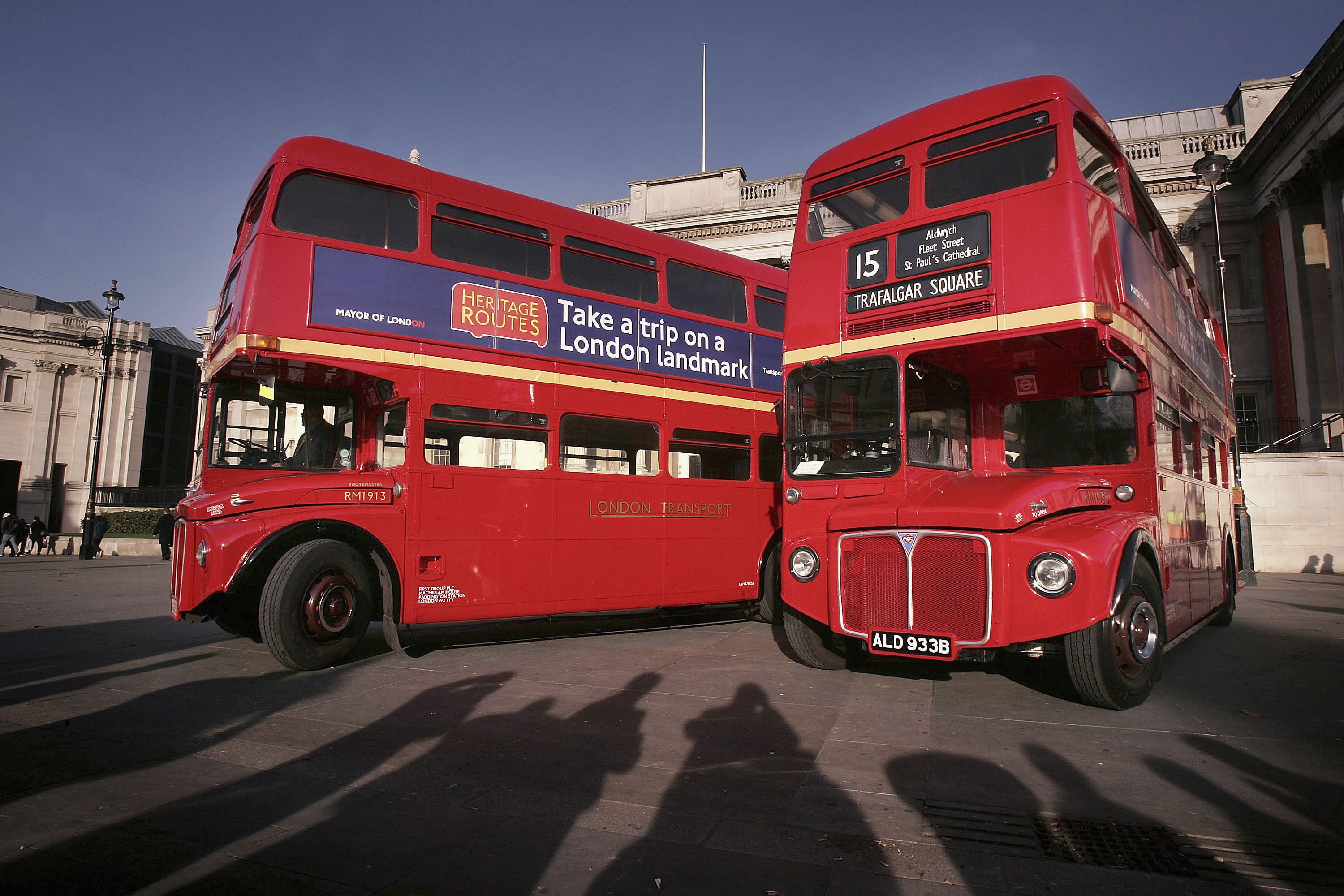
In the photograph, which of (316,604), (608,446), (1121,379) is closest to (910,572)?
(1121,379)

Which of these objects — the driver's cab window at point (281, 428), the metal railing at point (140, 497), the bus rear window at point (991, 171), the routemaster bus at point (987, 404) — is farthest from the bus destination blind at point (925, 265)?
the metal railing at point (140, 497)

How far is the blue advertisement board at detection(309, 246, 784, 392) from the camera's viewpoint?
22.8ft

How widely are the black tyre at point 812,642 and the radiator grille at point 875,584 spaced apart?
805 millimetres

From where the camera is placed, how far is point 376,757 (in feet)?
13.9

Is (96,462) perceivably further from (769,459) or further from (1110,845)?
(1110,845)

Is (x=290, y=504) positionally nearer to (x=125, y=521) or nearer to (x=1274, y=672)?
(x=1274, y=672)

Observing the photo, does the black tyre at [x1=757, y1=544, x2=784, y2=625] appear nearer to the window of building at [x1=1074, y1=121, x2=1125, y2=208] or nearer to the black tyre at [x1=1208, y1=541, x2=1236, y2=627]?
the black tyre at [x1=1208, y1=541, x2=1236, y2=627]

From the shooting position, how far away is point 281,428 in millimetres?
7324

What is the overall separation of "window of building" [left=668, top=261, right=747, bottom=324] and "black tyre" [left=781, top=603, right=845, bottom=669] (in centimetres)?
420

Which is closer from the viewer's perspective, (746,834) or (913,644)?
(746,834)

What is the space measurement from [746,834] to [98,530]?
2747 centimetres

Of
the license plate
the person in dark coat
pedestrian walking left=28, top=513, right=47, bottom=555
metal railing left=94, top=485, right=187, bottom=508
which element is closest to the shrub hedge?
metal railing left=94, top=485, right=187, bottom=508

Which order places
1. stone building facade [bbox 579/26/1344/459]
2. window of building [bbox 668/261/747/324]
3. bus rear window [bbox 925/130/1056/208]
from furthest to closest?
stone building facade [bbox 579/26/1344/459], window of building [bbox 668/261/747/324], bus rear window [bbox 925/130/1056/208]

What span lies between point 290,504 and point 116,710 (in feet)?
6.08
